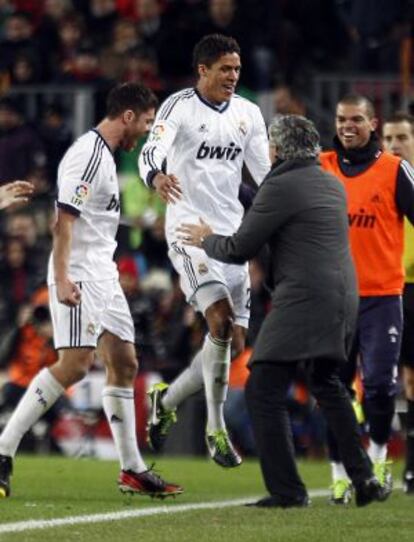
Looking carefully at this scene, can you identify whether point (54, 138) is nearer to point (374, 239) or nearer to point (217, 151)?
point (217, 151)

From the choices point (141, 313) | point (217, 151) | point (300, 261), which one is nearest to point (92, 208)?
point (217, 151)

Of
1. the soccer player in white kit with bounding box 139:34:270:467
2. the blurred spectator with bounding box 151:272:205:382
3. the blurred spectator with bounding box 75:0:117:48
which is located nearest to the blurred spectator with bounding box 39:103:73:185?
the blurred spectator with bounding box 75:0:117:48

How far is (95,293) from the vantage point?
39.1ft

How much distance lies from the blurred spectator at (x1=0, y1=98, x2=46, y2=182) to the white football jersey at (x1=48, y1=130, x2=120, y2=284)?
28.5 feet

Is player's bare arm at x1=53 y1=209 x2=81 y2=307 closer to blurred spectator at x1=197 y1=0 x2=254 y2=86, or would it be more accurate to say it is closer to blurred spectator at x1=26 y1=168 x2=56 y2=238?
blurred spectator at x1=197 y1=0 x2=254 y2=86

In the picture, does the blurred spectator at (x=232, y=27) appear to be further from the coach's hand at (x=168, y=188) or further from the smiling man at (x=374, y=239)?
the coach's hand at (x=168, y=188)

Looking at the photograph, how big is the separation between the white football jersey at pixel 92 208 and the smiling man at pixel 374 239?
143 cm

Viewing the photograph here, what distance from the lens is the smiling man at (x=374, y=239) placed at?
12.1m

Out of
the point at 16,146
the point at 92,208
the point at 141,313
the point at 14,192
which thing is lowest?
the point at 141,313

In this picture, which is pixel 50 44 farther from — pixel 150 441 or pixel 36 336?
pixel 150 441

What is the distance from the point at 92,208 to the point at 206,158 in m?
0.91

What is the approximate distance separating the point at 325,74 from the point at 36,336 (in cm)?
427

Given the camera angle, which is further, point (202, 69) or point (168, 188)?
point (202, 69)

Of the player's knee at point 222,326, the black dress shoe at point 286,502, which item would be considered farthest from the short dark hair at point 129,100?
the black dress shoe at point 286,502
